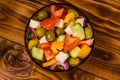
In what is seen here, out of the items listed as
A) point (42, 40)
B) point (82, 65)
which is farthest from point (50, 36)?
point (82, 65)

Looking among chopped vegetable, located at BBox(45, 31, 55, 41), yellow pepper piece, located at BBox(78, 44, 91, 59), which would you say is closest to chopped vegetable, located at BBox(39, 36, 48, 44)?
chopped vegetable, located at BBox(45, 31, 55, 41)

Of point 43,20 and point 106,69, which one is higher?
point 43,20

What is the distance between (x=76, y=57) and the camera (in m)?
0.94

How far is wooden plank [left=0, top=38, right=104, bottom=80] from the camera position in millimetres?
998

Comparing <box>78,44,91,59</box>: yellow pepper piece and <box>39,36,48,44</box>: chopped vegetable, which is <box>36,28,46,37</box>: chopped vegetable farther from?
<box>78,44,91,59</box>: yellow pepper piece

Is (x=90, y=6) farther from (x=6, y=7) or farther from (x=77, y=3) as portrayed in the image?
(x=6, y=7)

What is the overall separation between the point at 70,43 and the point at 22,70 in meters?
0.22

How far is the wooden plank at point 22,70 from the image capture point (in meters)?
1.00

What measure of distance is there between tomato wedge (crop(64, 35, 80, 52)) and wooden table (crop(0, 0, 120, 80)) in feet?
0.33

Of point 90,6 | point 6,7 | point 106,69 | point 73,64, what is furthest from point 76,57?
point 6,7

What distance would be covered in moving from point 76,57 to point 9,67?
0.26 meters

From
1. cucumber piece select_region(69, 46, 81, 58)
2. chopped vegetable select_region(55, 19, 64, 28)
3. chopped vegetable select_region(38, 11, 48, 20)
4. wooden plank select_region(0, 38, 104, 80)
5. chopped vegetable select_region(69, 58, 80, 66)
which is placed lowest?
wooden plank select_region(0, 38, 104, 80)

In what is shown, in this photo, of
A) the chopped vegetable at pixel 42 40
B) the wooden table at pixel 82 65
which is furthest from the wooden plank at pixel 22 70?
the chopped vegetable at pixel 42 40

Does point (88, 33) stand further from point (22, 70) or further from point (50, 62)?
point (22, 70)
